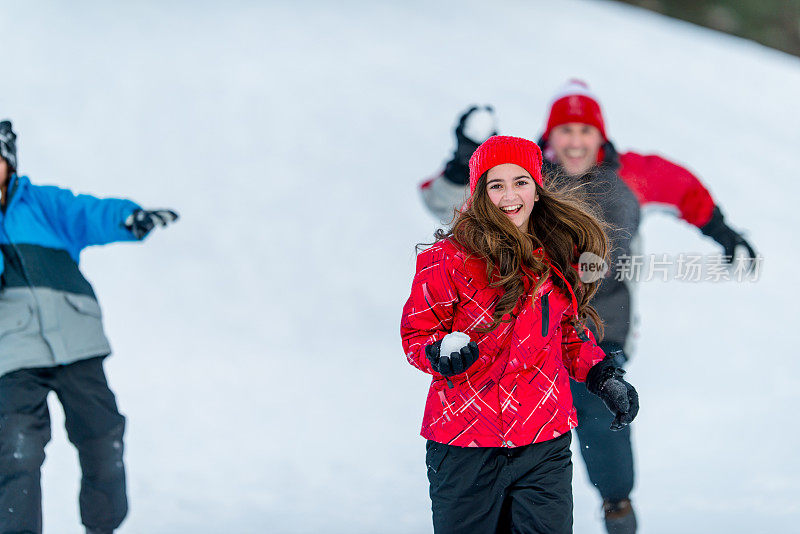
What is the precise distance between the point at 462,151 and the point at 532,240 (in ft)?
2.61

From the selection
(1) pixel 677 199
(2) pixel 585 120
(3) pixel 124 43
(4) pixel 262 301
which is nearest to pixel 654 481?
(1) pixel 677 199

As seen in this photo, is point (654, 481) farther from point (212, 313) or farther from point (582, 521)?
point (212, 313)

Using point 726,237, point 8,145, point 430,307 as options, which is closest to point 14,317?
point 8,145

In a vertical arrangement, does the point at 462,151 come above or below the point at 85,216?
above

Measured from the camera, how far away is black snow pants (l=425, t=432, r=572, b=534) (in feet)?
6.39

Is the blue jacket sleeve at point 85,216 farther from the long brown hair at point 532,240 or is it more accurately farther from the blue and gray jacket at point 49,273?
the long brown hair at point 532,240

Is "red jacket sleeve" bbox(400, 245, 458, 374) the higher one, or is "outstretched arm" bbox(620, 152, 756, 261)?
"outstretched arm" bbox(620, 152, 756, 261)

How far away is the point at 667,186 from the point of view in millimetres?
3102

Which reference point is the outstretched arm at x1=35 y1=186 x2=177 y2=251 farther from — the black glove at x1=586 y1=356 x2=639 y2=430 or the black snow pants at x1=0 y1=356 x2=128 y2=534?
the black glove at x1=586 y1=356 x2=639 y2=430

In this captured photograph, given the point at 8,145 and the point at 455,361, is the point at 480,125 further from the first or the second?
the point at 8,145

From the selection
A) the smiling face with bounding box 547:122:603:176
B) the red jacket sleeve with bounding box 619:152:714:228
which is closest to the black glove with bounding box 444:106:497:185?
the smiling face with bounding box 547:122:603:176

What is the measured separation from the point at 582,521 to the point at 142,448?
5.75 ft

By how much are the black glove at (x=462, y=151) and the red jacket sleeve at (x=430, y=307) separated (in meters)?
0.82

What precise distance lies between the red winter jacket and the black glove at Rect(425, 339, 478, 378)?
0.43 feet
